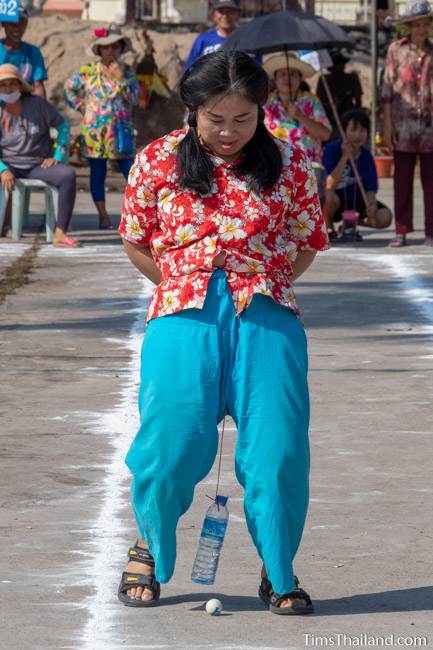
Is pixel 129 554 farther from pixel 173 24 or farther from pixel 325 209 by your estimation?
pixel 173 24

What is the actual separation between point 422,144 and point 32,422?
8317mm

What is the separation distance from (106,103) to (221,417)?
12023 mm

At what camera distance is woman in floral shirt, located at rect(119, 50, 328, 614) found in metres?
5.16

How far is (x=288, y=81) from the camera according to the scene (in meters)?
15.4

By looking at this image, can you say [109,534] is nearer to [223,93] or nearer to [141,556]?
[141,556]

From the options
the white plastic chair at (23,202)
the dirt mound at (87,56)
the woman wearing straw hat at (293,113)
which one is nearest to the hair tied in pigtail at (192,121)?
the woman wearing straw hat at (293,113)

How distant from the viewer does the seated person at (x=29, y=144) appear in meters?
15.6

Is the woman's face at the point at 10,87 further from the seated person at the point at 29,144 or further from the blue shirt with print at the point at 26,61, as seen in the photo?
the blue shirt with print at the point at 26,61

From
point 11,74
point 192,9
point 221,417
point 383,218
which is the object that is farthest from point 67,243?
point 192,9

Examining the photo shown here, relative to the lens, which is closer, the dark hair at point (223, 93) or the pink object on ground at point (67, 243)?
the dark hair at point (223, 93)

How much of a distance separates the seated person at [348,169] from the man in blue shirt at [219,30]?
5.11 ft

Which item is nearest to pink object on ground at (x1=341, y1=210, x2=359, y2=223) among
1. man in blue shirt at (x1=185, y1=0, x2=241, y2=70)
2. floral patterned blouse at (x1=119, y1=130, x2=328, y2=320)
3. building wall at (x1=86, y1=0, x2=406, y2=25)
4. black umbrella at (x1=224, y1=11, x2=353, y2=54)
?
black umbrella at (x1=224, y1=11, x2=353, y2=54)

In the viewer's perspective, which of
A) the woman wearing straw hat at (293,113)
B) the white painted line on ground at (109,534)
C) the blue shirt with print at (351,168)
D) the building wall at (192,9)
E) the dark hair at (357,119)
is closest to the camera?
the white painted line on ground at (109,534)

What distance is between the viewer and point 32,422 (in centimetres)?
797
